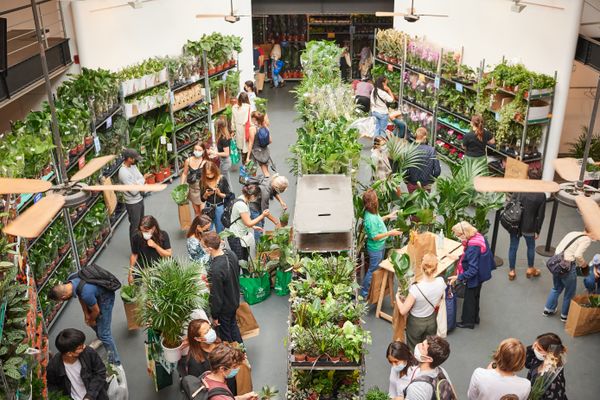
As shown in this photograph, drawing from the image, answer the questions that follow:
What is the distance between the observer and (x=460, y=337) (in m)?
6.90

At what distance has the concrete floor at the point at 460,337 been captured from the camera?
6219 mm

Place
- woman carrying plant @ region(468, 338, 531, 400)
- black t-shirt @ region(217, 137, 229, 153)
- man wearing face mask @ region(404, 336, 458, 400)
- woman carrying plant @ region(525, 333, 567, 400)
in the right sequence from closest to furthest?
1. man wearing face mask @ region(404, 336, 458, 400)
2. woman carrying plant @ region(468, 338, 531, 400)
3. woman carrying plant @ region(525, 333, 567, 400)
4. black t-shirt @ region(217, 137, 229, 153)

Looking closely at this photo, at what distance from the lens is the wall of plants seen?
967 centimetres

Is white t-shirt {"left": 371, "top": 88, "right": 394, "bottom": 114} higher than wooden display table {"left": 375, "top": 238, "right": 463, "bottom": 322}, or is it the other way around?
white t-shirt {"left": 371, "top": 88, "right": 394, "bottom": 114}

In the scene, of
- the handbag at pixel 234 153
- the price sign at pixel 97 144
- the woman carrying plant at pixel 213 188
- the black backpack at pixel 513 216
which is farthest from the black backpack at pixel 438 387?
the handbag at pixel 234 153

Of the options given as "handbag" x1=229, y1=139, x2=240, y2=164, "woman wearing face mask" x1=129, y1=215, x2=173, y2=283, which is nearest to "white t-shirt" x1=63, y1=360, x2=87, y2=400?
"woman wearing face mask" x1=129, y1=215, x2=173, y2=283

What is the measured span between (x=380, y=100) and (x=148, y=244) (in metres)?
7.23

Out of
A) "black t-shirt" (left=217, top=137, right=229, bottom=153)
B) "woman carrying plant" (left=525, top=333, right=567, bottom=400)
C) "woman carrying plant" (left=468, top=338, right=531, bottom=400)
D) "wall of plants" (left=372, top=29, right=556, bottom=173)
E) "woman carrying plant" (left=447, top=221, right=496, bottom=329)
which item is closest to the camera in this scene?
"woman carrying plant" (left=468, top=338, right=531, bottom=400)

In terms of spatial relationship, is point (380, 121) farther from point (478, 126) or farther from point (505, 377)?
point (505, 377)

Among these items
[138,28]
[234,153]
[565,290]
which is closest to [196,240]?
[565,290]

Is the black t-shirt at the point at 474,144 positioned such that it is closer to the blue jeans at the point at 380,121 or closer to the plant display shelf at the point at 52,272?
the blue jeans at the point at 380,121

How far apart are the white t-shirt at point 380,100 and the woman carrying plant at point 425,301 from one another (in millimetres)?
7207

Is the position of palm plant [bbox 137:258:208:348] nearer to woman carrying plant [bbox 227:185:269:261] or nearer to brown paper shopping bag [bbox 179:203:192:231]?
woman carrying plant [bbox 227:185:269:261]

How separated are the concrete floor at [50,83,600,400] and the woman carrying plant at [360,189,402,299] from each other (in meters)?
0.74
